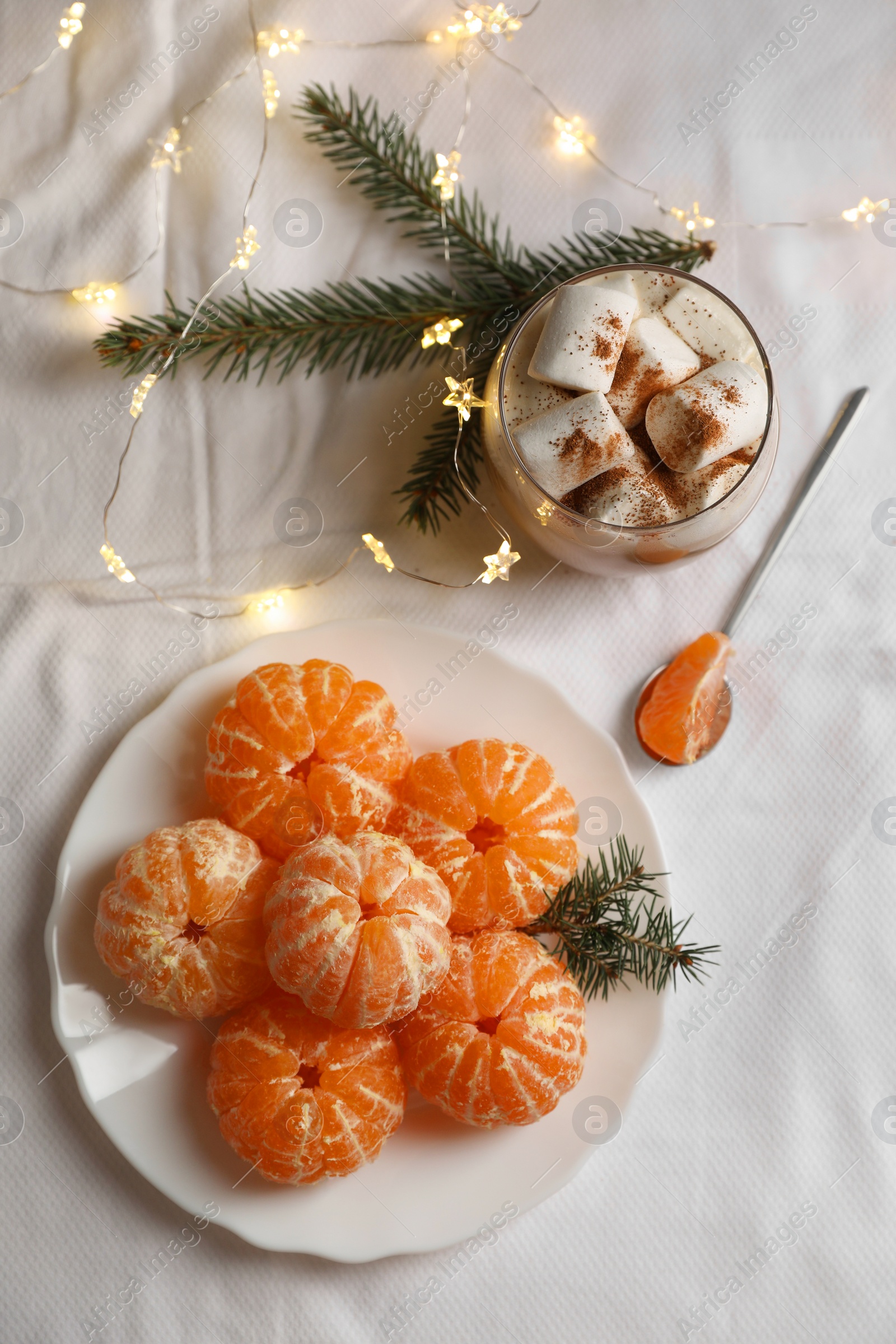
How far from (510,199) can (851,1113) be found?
1.03 m

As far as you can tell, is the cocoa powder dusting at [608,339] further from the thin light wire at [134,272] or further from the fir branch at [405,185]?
the thin light wire at [134,272]

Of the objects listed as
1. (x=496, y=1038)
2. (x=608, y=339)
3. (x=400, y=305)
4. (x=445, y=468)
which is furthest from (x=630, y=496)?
(x=496, y=1038)

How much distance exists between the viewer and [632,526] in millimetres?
752

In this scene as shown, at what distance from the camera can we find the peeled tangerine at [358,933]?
0.70m

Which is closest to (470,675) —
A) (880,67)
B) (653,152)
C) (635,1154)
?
(635,1154)

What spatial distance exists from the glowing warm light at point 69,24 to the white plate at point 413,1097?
69 centimetres

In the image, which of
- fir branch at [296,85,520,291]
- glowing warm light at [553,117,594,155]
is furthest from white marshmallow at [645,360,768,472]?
glowing warm light at [553,117,594,155]

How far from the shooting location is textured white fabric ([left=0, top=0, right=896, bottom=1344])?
0.90 meters

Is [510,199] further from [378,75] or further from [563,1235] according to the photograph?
[563,1235]

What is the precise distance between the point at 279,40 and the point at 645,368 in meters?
0.58

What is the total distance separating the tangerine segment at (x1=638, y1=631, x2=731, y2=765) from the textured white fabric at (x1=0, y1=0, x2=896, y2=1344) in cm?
3

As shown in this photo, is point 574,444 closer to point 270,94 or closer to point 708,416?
point 708,416

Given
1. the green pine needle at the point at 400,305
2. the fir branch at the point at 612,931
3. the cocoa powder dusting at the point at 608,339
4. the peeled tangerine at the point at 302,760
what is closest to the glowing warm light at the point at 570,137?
the green pine needle at the point at 400,305

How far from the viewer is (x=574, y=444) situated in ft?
2.42
